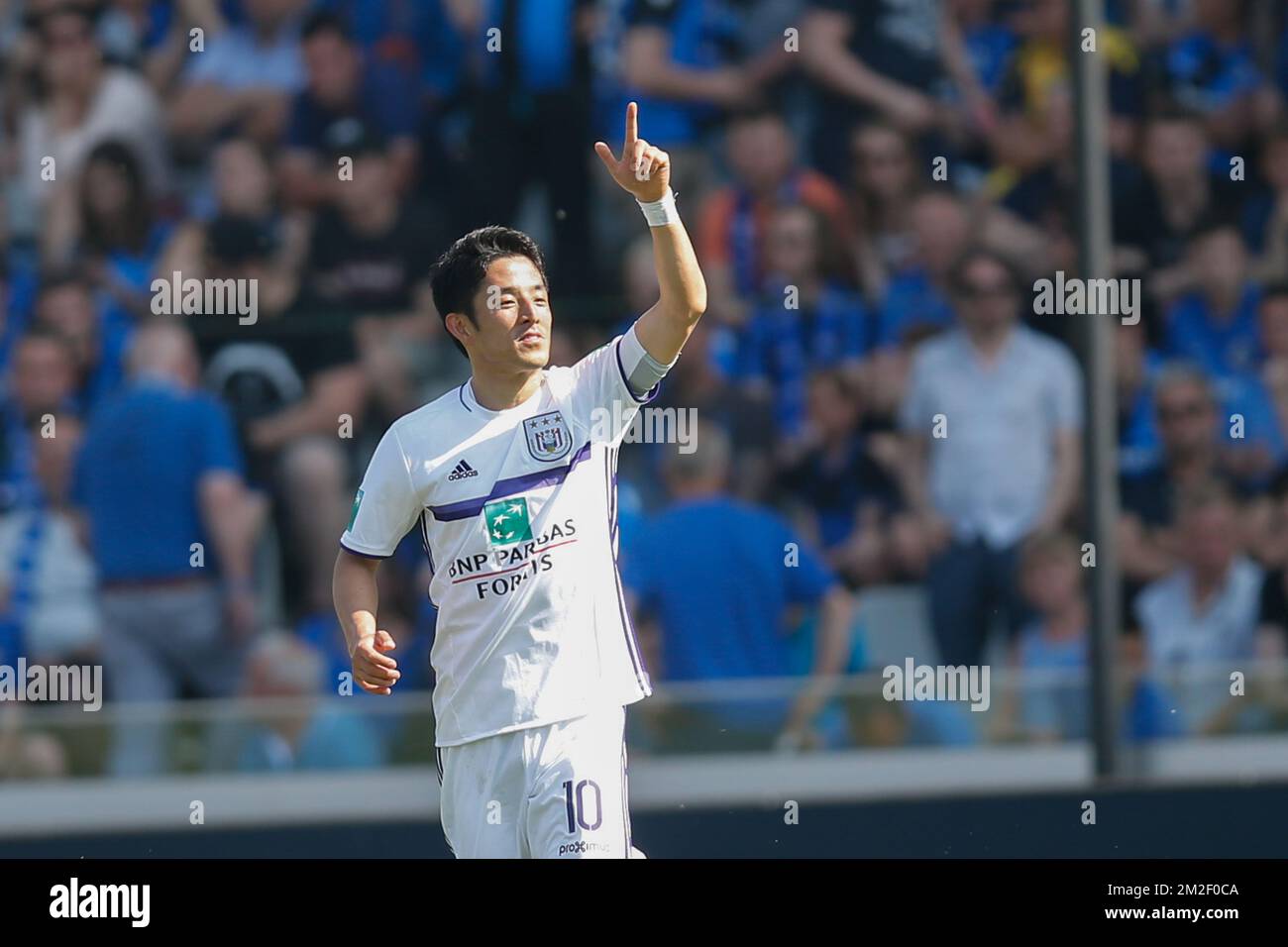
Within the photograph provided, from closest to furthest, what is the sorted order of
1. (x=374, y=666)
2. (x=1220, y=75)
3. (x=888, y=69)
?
(x=374, y=666) < (x=888, y=69) < (x=1220, y=75)

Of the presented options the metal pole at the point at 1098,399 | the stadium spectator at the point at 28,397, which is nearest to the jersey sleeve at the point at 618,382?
the metal pole at the point at 1098,399

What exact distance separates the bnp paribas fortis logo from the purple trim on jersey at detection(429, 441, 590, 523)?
20 millimetres

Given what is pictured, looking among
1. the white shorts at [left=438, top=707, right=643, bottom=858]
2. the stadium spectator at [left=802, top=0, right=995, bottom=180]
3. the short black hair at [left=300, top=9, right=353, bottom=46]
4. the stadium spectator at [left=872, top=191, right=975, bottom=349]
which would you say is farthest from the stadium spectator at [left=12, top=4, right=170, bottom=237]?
the white shorts at [left=438, top=707, right=643, bottom=858]

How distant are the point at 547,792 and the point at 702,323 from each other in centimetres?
334

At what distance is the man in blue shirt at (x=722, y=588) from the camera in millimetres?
7855

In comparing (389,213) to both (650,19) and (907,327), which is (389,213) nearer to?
(650,19)

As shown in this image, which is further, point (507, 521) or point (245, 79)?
point (245, 79)

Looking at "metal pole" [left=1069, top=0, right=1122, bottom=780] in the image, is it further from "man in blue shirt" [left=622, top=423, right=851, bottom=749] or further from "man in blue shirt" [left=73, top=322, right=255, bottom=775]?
"man in blue shirt" [left=73, top=322, right=255, bottom=775]

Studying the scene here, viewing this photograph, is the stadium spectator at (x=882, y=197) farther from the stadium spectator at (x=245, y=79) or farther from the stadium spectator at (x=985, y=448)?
the stadium spectator at (x=245, y=79)

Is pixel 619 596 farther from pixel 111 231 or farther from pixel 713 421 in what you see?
pixel 111 231

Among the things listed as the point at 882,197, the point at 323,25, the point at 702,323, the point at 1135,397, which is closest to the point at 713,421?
the point at 702,323

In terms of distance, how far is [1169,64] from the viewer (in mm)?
9336

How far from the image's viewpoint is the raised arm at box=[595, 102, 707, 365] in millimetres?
5215

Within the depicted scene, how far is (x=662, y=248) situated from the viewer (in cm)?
532
